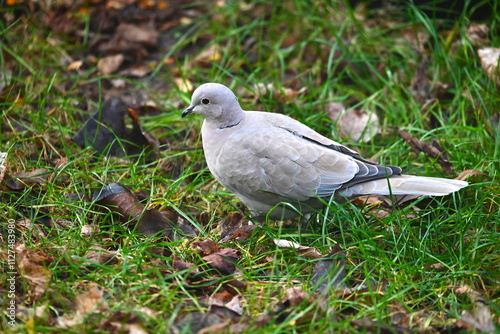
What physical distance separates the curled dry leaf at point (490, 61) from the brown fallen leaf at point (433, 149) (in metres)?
0.78

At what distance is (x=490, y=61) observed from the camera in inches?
190

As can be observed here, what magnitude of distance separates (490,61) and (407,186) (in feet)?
6.12

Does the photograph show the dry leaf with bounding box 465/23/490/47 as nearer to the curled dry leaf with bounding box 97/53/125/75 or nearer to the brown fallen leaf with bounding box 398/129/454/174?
the brown fallen leaf with bounding box 398/129/454/174

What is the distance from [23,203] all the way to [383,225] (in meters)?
2.20

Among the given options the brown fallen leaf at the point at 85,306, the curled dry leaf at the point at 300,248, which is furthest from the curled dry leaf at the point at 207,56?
the brown fallen leaf at the point at 85,306

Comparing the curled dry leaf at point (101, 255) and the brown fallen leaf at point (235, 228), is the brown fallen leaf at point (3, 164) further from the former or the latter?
the brown fallen leaf at point (235, 228)

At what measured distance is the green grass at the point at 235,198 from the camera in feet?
9.97

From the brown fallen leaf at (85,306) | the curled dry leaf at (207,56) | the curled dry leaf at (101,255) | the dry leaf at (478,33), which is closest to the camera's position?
the brown fallen leaf at (85,306)


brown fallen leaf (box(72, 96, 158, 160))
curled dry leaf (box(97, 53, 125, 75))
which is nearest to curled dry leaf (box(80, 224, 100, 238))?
brown fallen leaf (box(72, 96, 158, 160))

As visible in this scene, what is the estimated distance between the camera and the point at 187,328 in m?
2.71

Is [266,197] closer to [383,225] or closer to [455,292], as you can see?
[383,225]

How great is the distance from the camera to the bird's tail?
352 cm

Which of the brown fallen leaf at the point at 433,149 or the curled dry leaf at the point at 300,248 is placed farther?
the brown fallen leaf at the point at 433,149

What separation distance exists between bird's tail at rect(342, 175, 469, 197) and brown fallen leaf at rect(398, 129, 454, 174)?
0.60 meters
